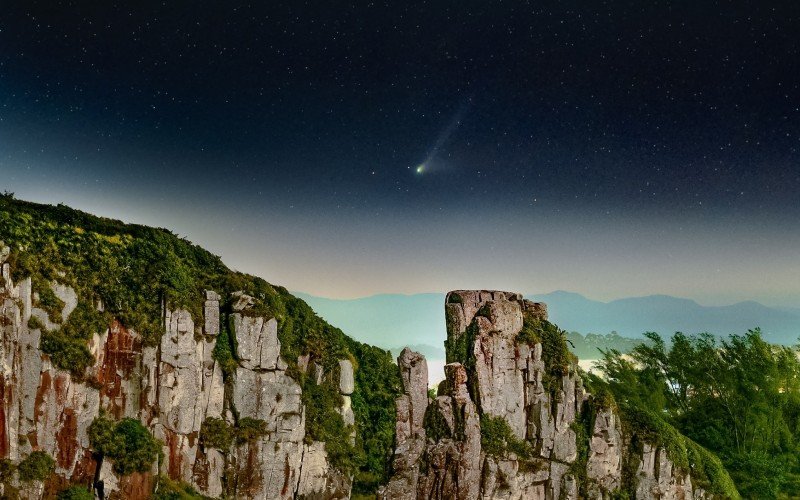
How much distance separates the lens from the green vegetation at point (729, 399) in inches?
1289

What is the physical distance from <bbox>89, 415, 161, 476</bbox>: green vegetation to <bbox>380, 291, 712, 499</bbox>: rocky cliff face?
12002 mm

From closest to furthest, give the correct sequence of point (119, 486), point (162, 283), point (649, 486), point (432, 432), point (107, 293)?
point (119, 486) < point (107, 293) < point (162, 283) < point (432, 432) < point (649, 486)

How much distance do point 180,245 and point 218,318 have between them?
14.5ft

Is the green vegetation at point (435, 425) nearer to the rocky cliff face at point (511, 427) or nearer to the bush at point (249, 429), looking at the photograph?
the rocky cliff face at point (511, 427)

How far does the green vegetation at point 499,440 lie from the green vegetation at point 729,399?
8369 mm

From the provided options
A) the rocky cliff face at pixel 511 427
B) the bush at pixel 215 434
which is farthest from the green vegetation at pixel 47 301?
the rocky cliff face at pixel 511 427

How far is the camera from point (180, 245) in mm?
23828

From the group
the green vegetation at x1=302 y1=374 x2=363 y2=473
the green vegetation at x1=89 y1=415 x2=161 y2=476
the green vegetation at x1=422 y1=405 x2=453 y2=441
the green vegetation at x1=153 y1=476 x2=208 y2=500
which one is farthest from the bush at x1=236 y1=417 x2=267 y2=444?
the green vegetation at x1=422 y1=405 x2=453 y2=441

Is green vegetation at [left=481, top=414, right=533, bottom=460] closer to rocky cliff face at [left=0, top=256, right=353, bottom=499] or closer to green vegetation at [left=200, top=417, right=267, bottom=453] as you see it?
rocky cliff face at [left=0, top=256, right=353, bottom=499]

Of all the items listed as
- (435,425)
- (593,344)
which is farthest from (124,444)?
(593,344)

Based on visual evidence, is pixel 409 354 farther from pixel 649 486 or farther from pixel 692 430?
pixel 692 430

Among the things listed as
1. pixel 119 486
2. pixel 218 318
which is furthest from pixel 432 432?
pixel 119 486

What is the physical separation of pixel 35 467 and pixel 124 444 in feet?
9.35

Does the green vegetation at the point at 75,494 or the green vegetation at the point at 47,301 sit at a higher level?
the green vegetation at the point at 47,301
